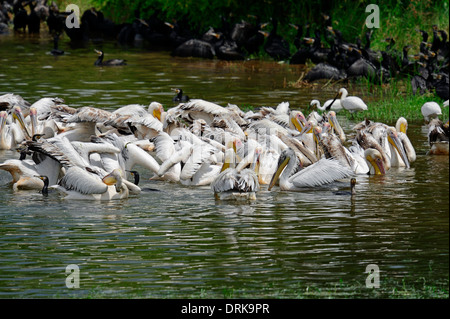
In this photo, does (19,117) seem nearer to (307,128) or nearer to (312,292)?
(307,128)

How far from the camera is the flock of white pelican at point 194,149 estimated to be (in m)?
10.2

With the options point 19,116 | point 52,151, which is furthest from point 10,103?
point 52,151

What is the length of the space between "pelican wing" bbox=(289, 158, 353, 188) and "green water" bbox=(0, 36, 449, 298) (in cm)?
15

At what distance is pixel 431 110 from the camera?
14.7 meters

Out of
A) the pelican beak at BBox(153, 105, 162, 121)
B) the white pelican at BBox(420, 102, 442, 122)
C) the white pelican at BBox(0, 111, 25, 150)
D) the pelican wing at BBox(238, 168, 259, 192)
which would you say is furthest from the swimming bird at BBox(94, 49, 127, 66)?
the pelican wing at BBox(238, 168, 259, 192)

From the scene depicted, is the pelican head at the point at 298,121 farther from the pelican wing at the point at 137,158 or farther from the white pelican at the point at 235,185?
the white pelican at the point at 235,185

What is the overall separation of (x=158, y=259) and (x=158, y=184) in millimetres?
3341

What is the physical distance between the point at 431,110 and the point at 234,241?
731cm

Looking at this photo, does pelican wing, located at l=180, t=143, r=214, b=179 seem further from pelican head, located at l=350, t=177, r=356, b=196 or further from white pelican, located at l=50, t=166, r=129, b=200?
pelican head, located at l=350, t=177, r=356, b=196

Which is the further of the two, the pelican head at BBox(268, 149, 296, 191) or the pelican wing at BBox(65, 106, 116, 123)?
the pelican wing at BBox(65, 106, 116, 123)

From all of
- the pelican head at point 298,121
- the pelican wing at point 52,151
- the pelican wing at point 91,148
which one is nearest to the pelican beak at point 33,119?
the pelican wing at point 91,148

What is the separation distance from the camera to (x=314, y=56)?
74.1 feet

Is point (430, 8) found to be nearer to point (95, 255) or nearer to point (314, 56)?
point (314, 56)

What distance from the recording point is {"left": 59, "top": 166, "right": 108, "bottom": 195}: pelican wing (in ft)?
32.4
